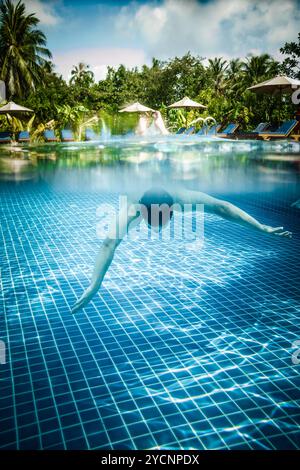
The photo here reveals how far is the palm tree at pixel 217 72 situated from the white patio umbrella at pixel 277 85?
16.7 metres

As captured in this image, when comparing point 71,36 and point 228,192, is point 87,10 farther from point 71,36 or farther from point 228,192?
point 228,192

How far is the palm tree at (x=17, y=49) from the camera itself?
24953 mm

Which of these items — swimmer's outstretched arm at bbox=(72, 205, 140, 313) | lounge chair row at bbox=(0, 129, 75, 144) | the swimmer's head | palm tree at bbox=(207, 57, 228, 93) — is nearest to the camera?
swimmer's outstretched arm at bbox=(72, 205, 140, 313)

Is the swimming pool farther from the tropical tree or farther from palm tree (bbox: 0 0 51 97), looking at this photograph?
palm tree (bbox: 0 0 51 97)

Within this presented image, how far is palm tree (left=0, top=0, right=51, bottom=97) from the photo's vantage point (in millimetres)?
24953

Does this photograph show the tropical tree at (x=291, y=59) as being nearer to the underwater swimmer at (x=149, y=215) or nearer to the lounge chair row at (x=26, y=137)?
the lounge chair row at (x=26, y=137)

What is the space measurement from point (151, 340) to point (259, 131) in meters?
15.3

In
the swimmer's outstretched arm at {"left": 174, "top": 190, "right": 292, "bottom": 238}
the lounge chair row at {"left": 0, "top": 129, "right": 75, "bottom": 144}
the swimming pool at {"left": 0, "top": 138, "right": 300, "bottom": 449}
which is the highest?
the lounge chair row at {"left": 0, "top": 129, "right": 75, "bottom": 144}

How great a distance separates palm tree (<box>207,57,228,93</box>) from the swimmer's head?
3071 centimetres

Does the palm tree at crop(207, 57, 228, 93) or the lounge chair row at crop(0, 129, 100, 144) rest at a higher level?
the palm tree at crop(207, 57, 228, 93)

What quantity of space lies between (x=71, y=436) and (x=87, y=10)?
18.1 metres

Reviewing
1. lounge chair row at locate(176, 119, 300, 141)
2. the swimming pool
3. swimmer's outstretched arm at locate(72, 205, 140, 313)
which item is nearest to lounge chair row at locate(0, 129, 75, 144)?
lounge chair row at locate(176, 119, 300, 141)

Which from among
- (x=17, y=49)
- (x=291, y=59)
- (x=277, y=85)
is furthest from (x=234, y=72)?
(x=277, y=85)

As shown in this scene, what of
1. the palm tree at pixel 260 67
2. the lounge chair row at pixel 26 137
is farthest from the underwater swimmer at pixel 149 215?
the palm tree at pixel 260 67
